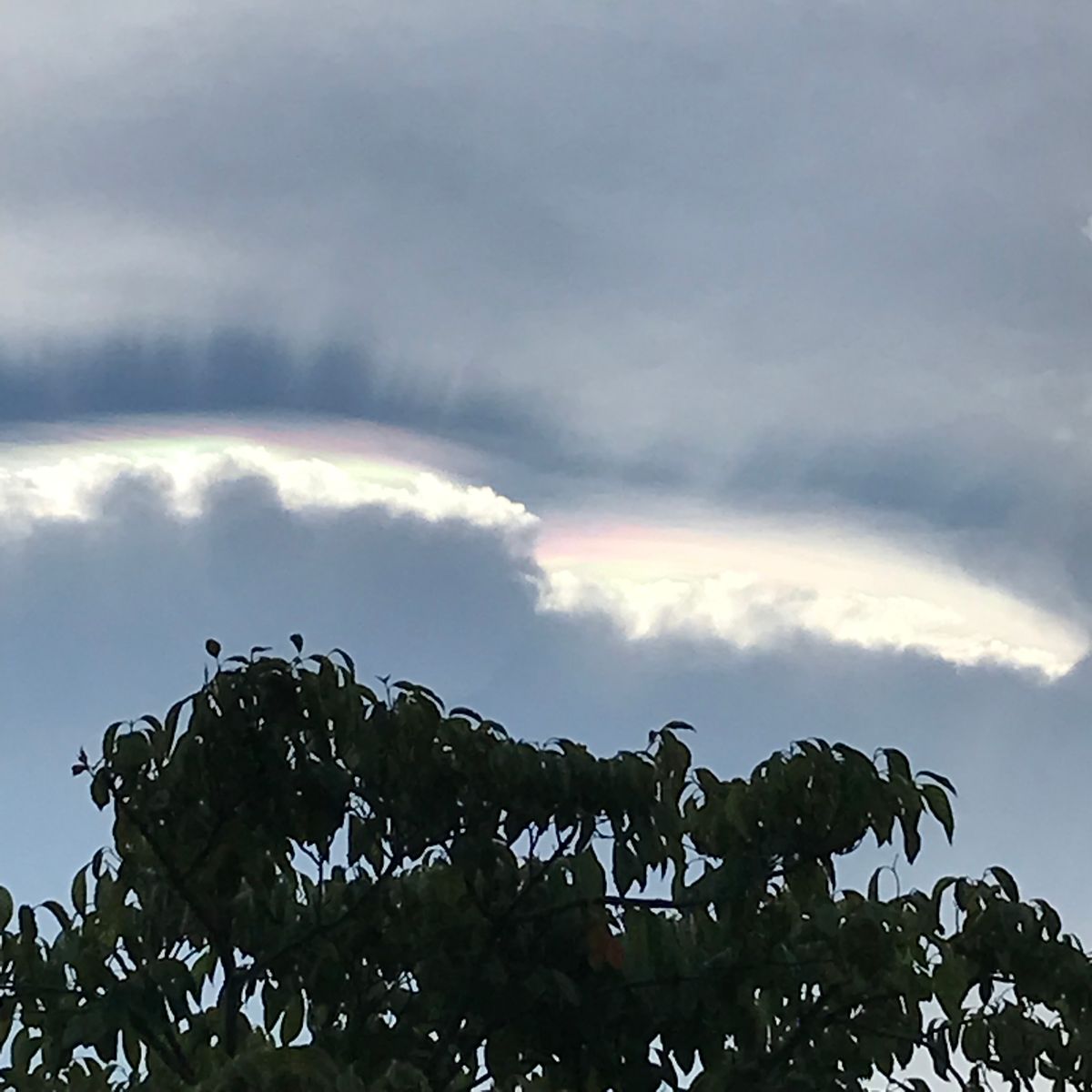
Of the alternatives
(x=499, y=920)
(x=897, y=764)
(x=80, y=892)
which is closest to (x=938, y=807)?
(x=897, y=764)

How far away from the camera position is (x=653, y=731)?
782 centimetres

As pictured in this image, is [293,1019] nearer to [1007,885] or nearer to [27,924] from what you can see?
[27,924]

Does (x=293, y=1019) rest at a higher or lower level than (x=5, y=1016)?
lower

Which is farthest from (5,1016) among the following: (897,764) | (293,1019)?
(897,764)

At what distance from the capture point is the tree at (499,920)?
7.23 meters

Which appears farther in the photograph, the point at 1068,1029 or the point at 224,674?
the point at 1068,1029

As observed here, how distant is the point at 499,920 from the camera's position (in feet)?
24.7

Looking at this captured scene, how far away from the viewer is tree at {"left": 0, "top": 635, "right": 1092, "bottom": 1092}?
7234 mm

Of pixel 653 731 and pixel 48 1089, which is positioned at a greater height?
pixel 653 731

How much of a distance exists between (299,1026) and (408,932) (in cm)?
68

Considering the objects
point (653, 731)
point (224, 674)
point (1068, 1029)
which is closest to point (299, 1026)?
point (224, 674)

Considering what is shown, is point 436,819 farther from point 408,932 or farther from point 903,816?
point 903,816

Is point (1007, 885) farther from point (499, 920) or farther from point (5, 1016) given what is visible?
point (5, 1016)

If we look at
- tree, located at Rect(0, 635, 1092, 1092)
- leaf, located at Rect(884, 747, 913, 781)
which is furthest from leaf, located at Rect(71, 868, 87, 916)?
leaf, located at Rect(884, 747, 913, 781)
